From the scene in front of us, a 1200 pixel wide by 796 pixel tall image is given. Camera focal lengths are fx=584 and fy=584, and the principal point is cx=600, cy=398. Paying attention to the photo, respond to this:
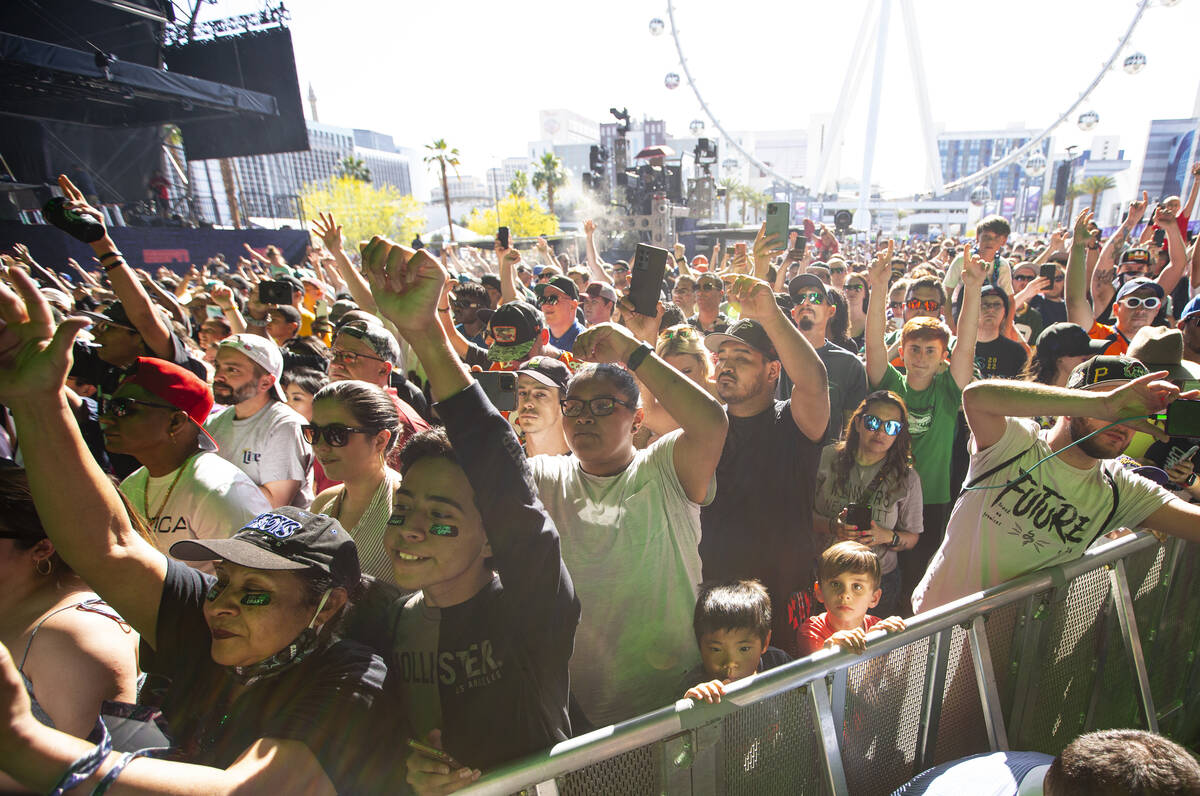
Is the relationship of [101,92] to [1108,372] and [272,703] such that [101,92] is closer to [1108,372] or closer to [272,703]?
[272,703]

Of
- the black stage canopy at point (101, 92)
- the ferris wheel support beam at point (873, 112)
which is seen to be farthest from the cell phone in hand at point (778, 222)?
the ferris wheel support beam at point (873, 112)

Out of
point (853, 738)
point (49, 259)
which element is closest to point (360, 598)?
point (853, 738)

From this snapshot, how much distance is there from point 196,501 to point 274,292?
3.15m

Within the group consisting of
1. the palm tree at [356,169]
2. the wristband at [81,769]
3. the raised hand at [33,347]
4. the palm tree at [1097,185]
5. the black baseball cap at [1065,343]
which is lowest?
the wristband at [81,769]

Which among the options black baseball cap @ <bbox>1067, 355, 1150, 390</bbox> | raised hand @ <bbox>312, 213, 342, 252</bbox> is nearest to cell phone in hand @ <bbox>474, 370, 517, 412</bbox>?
raised hand @ <bbox>312, 213, 342, 252</bbox>

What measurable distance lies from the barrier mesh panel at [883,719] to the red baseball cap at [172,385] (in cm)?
249

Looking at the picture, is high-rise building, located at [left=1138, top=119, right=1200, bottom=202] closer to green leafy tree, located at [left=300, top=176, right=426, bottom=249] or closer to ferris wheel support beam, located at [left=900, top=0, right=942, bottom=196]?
ferris wheel support beam, located at [left=900, top=0, right=942, bottom=196]

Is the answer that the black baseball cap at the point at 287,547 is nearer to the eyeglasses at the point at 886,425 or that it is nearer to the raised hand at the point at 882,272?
the eyeglasses at the point at 886,425

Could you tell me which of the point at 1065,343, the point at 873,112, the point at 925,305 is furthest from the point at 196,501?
the point at 873,112

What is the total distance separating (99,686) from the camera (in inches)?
54.6

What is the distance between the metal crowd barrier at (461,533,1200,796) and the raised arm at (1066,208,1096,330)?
2.51 meters

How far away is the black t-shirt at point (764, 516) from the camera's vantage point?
250 cm

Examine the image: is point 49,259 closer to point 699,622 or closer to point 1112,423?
point 699,622

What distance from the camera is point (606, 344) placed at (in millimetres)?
2098
